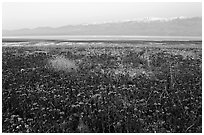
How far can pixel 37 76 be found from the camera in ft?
45.9

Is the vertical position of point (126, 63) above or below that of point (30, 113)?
above

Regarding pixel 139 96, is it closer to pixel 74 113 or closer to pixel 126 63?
pixel 74 113

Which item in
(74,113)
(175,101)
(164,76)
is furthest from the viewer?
(164,76)

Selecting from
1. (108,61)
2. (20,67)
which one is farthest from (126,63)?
(20,67)

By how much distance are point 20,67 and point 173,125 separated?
10.8m

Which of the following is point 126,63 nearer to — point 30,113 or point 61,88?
point 61,88

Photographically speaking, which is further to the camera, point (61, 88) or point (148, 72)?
point (148, 72)

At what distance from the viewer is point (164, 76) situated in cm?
1395

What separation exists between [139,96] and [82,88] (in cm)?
260

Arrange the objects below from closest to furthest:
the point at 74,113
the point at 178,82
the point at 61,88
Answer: the point at 74,113
the point at 61,88
the point at 178,82

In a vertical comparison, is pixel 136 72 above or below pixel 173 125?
above

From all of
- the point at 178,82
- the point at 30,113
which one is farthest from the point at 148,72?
the point at 30,113

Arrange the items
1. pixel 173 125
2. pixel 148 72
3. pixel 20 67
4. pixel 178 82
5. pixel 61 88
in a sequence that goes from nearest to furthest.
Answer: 1. pixel 173 125
2. pixel 61 88
3. pixel 178 82
4. pixel 148 72
5. pixel 20 67

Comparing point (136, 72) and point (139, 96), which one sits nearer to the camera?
point (139, 96)
